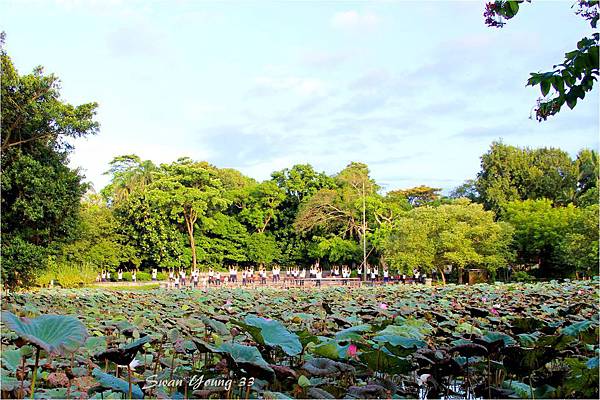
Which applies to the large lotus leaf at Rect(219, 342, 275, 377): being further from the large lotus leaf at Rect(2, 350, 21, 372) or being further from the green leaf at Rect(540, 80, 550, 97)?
the green leaf at Rect(540, 80, 550, 97)

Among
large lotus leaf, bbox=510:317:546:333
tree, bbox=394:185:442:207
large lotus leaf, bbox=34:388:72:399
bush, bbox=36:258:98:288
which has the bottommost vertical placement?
bush, bbox=36:258:98:288

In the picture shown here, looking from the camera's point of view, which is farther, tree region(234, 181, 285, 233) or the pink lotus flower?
tree region(234, 181, 285, 233)

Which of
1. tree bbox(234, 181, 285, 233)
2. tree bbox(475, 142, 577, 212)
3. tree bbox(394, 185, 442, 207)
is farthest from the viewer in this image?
tree bbox(394, 185, 442, 207)

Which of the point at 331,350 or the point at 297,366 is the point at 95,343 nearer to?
the point at 297,366

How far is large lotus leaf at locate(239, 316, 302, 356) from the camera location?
1.95 meters

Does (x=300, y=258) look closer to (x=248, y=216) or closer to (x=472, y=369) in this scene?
(x=248, y=216)

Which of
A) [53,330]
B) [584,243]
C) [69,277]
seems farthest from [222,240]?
[53,330]

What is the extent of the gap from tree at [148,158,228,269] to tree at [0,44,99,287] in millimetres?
16739

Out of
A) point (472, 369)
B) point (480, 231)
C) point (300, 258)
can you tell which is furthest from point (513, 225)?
point (472, 369)

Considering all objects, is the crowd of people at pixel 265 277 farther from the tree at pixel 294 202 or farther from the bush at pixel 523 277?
the bush at pixel 523 277

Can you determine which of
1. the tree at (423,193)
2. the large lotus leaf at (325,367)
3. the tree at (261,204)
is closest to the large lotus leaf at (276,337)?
the large lotus leaf at (325,367)

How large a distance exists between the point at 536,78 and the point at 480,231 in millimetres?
18197

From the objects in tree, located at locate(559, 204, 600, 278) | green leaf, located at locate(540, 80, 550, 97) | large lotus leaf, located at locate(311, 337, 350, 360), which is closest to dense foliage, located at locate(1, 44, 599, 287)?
tree, located at locate(559, 204, 600, 278)

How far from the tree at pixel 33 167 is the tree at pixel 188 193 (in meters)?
16.7
